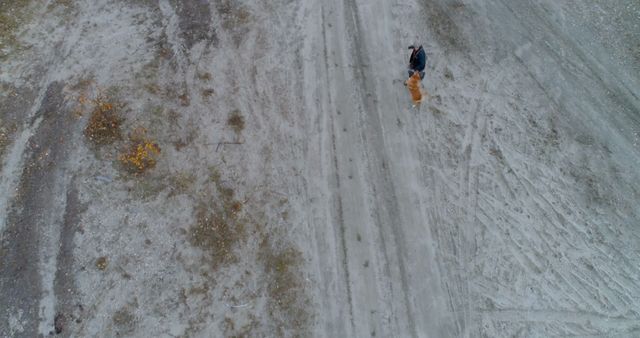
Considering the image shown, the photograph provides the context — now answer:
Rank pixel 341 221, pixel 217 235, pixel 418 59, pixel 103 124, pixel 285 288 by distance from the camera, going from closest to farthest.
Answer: pixel 285 288
pixel 217 235
pixel 341 221
pixel 103 124
pixel 418 59

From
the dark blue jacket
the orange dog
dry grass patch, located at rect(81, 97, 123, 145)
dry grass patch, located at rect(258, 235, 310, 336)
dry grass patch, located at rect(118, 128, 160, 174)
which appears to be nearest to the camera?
dry grass patch, located at rect(258, 235, 310, 336)

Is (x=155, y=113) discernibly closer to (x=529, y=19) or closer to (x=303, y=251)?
(x=303, y=251)

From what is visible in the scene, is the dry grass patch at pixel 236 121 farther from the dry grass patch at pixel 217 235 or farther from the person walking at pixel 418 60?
the person walking at pixel 418 60

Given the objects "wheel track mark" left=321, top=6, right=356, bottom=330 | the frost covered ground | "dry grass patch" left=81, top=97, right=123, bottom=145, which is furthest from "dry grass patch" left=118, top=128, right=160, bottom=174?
"wheel track mark" left=321, top=6, right=356, bottom=330

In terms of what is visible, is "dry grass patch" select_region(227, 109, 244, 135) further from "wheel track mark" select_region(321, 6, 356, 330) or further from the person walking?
the person walking

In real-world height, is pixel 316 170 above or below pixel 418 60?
below

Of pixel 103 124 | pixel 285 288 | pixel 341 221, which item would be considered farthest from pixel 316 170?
pixel 103 124

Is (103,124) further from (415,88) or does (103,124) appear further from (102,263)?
(415,88)

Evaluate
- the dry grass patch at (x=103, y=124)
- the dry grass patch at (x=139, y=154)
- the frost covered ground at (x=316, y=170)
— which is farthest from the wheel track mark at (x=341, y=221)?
the dry grass patch at (x=103, y=124)
